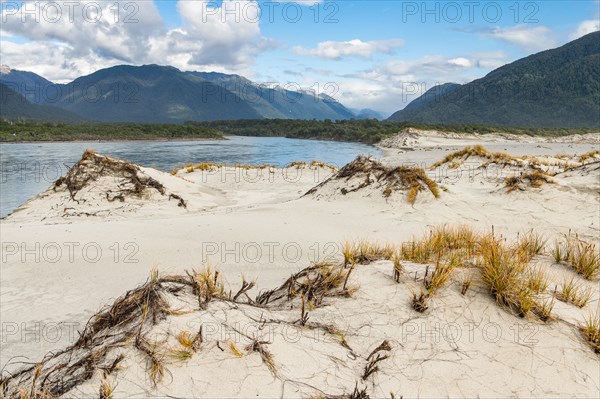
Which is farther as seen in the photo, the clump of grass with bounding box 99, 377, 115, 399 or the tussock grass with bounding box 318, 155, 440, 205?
the tussock grass with bounding box 318, 155, 440, 205

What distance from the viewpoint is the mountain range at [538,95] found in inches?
3536

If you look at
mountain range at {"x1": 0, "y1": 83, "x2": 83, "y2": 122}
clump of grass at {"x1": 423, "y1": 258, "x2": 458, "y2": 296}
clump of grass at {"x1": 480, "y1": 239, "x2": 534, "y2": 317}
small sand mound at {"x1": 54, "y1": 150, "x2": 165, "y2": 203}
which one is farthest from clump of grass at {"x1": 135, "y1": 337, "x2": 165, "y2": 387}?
mountain range at {"x1": 0, "y1": 83, "x2": 83, "y2": 122}

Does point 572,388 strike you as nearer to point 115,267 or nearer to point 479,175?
point 115,267

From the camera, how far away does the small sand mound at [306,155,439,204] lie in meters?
9.27

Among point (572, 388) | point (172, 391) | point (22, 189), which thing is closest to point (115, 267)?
point (172, 391)

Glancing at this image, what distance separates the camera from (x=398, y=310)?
3.00 meters

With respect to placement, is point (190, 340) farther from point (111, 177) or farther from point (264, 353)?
point (111, 177)

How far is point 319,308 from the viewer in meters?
3.01

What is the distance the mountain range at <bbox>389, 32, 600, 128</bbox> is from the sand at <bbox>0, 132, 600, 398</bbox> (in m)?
96.0

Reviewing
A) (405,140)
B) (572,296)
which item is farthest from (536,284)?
(405,140)

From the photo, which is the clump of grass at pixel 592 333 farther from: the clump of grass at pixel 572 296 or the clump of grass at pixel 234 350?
the clump of grass at pixel 234 350

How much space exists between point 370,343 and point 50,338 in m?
3.07

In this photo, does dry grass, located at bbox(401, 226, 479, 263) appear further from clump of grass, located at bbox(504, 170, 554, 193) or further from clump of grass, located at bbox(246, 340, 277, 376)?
clump of grass, located at bbox(504, 170, 554, 193)

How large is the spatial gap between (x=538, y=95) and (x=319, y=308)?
4622 inches
